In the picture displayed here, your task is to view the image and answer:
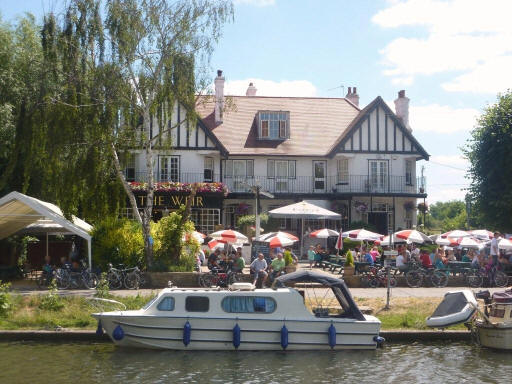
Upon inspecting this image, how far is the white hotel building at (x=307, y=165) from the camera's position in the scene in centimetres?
4047

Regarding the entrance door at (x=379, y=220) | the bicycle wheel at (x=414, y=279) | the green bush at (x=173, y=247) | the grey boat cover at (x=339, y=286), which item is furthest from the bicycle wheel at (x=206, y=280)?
the entrance door at (x=379, y=220)

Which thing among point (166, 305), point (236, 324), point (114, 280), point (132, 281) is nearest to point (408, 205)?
point (132, 281)

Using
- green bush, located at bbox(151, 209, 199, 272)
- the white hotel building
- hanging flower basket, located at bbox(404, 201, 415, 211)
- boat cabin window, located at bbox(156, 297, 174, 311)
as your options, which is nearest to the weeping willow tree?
green bush, located at bbox(151, 209, 199, 272)

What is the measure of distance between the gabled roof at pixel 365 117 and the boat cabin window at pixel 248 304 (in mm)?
25045

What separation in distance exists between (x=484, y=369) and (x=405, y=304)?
5.18 m

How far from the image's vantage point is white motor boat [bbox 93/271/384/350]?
17.2 metres

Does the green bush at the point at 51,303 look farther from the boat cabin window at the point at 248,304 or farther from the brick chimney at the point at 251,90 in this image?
the brick chimney at the point at 251,90

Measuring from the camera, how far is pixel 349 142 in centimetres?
4178

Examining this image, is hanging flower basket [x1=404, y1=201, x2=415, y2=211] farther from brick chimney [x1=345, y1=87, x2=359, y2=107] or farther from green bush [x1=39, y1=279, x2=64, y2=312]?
green bush [x1=39, y1=279, x2=64, y2=312]

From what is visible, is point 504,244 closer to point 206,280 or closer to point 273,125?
point 206,280

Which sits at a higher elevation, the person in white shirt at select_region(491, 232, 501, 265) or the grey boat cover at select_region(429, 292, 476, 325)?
the person in white shirt at select_region(491, 232, 501, 265)

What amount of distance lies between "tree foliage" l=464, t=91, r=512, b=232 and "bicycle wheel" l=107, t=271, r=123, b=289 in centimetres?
2177

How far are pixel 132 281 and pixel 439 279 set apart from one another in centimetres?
1109

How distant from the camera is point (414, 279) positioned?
83.0 ft
